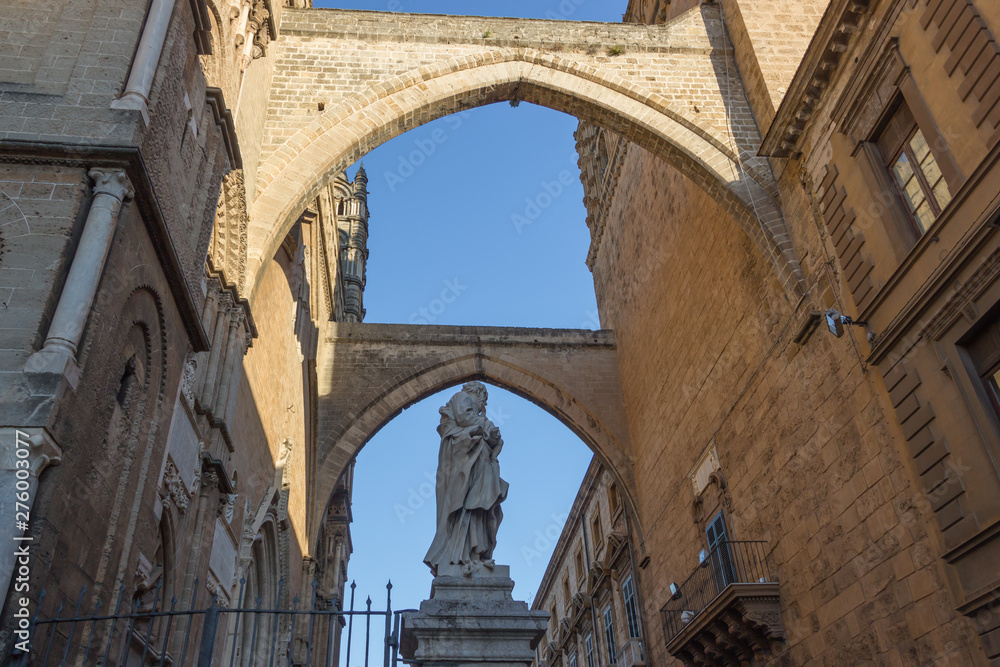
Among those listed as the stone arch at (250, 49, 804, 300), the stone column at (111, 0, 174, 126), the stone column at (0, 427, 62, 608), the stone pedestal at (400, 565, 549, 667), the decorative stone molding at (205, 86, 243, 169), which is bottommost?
the stone pedestal at (400, 565, 549, 667)

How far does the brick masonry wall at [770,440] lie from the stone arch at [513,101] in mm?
609

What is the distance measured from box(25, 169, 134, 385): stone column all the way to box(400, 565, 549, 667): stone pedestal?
2.55 m

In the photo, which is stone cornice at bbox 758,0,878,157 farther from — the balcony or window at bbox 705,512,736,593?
window at bbox 705,512,736,593

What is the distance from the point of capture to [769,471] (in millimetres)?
9961

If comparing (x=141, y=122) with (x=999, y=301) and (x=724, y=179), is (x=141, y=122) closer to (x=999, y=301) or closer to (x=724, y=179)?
(x=999, y=301)

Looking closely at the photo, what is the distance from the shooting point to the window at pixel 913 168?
275 inches

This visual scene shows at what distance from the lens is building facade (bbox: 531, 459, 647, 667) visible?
52.2 ft

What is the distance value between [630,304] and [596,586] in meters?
6.69

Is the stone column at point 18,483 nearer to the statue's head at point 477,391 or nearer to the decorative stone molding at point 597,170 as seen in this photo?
the statue's head at point 477,391

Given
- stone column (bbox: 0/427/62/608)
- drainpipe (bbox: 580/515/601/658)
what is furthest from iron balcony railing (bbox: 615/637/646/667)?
stone column (bbox: 0/427/62/608)

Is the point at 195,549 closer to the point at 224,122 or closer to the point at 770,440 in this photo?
the point at 224,122

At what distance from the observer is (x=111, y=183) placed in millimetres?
5445

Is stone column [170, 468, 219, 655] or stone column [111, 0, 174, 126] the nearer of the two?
stone column [111, 0, 174, 126]

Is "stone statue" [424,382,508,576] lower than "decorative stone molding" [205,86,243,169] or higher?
lower
